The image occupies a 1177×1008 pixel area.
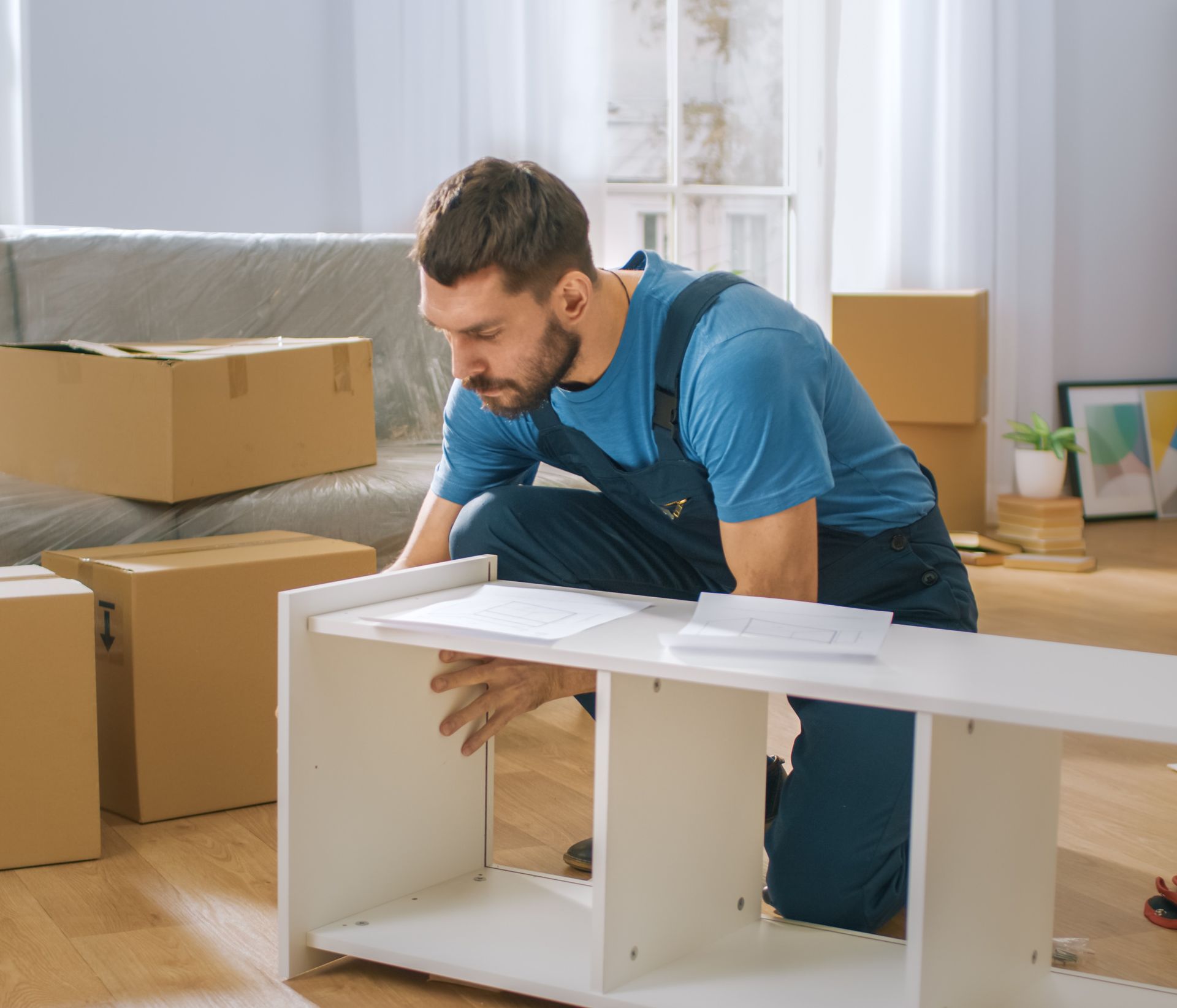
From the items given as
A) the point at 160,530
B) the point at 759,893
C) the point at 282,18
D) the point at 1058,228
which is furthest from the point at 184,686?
the point at 1058,228

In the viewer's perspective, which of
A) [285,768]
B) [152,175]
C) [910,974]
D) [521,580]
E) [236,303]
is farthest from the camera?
[152,175]

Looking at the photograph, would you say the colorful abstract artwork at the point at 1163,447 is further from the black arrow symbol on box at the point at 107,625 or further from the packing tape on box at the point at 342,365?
the black arrow symbol on box at the point at 107,625

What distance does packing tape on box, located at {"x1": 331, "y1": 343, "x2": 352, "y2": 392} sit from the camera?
2318mm

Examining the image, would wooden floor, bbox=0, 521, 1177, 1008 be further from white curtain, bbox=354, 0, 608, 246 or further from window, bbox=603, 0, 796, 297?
window, bbox=603, 0, 796, 297

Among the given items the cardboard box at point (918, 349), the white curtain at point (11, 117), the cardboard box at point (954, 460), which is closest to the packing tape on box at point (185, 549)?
the white curtain at point (11, 117)

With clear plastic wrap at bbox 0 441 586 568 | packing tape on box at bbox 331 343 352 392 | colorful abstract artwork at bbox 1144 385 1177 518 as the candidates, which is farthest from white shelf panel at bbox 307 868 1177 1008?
colorful abstract artwork at bbox 1144 385 1177 518

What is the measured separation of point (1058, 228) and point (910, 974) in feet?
12.3

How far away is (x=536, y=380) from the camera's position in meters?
1.35

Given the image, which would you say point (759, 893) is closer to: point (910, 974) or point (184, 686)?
point (910, 974)

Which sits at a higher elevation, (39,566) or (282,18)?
(282,18)

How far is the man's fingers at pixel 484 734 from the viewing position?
1.46 m

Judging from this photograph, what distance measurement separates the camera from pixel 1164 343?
4484 millimetres

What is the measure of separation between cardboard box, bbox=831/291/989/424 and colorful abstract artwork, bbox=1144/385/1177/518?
2.99 feet

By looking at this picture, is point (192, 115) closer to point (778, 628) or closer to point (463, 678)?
point (463, 678)
